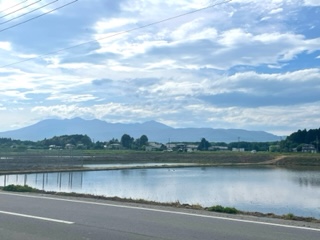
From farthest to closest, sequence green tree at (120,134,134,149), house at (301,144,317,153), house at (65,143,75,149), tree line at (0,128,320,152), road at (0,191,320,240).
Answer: green tree at (120,134,134,149) < house at (65,143,75,149) < tree line at (0,128,320,152) < house at (301,144,317,153) < road at (0,191,320,240)

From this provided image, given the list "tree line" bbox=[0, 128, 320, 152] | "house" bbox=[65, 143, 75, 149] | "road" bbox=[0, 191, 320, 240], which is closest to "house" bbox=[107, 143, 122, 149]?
"tree line" bbox=[0, 128, 320, 152]

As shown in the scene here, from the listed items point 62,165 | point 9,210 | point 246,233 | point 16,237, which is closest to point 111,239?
point 16,237

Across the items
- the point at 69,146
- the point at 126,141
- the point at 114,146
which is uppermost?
the point at 126,141

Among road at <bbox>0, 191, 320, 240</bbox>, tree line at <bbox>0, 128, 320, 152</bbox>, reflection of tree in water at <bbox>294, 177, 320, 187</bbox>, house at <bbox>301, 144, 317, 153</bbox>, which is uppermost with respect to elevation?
tree line at <bbox>0, 128, 320, 152</bbox>

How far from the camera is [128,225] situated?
751cm

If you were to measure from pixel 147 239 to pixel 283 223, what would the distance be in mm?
2952

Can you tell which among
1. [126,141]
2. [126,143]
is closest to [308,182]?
[126,143]

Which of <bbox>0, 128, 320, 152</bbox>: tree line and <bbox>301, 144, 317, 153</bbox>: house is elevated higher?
<bbox>0, 128, 320, 152</bbox>: tree line

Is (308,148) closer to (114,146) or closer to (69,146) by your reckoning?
(114,146)

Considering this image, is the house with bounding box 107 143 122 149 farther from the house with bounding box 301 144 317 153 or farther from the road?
the road

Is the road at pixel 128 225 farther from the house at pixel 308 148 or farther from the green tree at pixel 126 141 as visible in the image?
the green tree at pixel 126 141

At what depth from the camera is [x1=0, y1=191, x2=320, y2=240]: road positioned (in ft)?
21.8

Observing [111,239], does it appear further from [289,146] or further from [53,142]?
[53,142]

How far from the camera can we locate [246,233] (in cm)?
681
